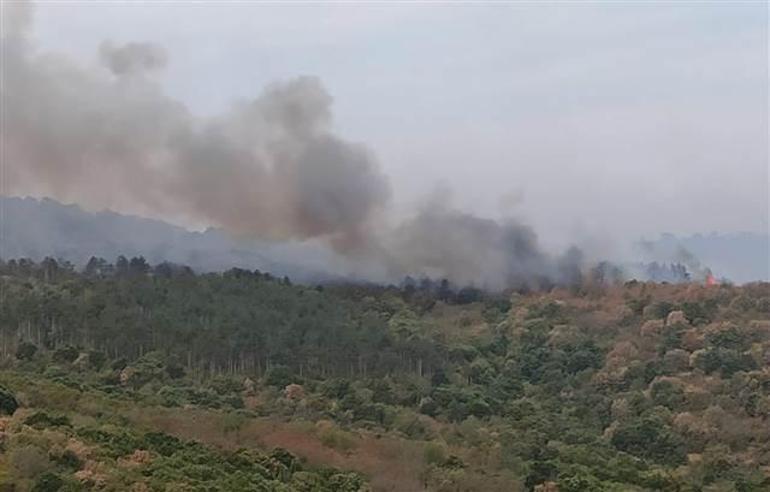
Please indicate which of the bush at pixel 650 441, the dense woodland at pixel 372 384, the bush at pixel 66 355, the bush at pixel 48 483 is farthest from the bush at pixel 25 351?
the bush at pixel 48 483

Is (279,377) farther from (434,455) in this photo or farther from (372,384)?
(434,455)

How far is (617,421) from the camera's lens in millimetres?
77000

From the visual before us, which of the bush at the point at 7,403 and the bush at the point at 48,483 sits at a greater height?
the bush at the point at 7,403

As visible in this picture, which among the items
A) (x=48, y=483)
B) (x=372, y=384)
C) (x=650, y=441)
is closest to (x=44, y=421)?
(x=48, y=483)

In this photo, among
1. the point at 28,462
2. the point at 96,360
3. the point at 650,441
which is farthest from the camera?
the point at 96,360

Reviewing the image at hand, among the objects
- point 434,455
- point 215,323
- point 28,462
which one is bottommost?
point 434,455

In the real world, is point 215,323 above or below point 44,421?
above

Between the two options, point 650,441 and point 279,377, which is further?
point 279,377

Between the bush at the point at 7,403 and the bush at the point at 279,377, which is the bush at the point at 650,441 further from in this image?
the bush at the point at 7,403

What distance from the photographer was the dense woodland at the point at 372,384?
5344 cm

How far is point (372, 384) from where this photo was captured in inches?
3273

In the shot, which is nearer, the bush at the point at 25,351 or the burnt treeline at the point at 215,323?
the bush at the point at 25,351

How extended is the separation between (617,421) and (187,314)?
35394 millimetres

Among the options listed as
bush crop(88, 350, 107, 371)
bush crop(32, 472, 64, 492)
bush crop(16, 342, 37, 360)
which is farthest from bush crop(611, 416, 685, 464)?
bush crop(32, 472, 64, 492)
